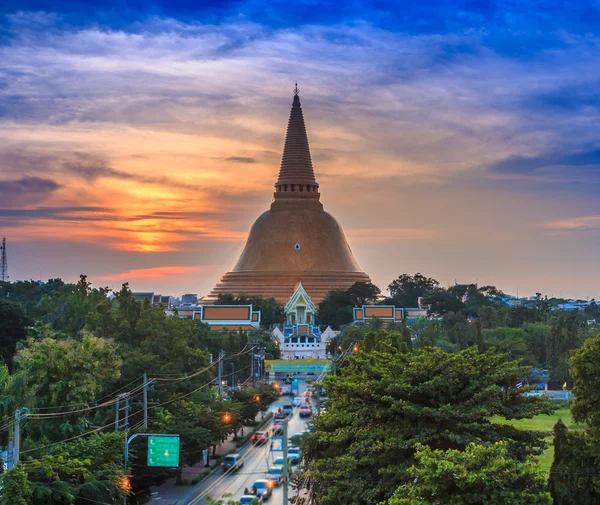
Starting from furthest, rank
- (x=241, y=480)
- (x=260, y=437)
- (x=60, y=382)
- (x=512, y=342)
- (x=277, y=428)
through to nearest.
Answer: (x=512, y=342) < (x=277, y=428) < (x=260, y=437) < (x=241, y=480) < (x=60, y=382)

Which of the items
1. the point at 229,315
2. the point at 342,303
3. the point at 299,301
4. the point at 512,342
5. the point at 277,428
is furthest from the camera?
the point at 342,303

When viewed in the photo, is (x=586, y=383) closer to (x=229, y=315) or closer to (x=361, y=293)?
(x=229, y=315)

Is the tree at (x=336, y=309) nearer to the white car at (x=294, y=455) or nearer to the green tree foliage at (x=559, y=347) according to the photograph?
the green tree foliage at (x=559, y=347)

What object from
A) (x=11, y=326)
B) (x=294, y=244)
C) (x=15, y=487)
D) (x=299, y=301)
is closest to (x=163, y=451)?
(x=15, y=487)

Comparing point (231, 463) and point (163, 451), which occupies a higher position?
point (163, 451)

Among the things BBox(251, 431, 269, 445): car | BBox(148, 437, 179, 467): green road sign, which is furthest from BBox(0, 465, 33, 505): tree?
BBox(251, 431, 269, 445): car

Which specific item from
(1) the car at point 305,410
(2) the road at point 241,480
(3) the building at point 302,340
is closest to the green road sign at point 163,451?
(2) the road at point 241,480

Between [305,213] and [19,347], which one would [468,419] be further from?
[305,213]
